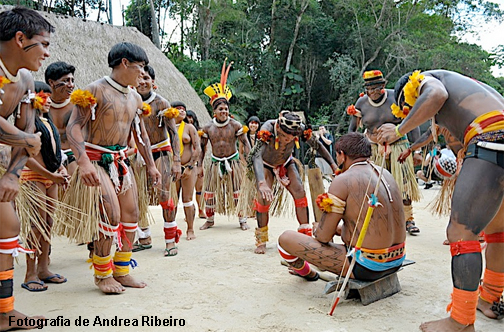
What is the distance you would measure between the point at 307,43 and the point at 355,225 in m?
19.2

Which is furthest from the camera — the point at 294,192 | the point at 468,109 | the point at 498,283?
the point at 294,192

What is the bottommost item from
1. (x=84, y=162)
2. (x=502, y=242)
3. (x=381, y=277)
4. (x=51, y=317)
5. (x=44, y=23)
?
(x=51, y=317)

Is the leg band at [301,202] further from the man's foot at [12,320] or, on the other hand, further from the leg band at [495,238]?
the man's foot at [12,320]

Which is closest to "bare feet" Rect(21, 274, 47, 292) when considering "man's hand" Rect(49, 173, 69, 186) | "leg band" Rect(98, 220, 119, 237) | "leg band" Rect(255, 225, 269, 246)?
"leg band" Rect(98, 220, 119, 237)

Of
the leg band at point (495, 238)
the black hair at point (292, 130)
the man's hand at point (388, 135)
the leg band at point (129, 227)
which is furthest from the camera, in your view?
the black hair at point (292, 130)

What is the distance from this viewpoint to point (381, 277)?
114 inches

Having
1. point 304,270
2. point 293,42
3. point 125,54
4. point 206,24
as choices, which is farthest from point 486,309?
point 206,24

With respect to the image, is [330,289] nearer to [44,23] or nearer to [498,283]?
[498,283]

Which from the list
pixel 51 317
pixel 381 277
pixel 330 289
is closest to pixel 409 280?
pixel 381 277

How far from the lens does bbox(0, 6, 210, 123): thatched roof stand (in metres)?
11.8

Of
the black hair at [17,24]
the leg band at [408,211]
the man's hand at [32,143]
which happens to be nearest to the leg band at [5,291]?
the man's hand at [32,143]

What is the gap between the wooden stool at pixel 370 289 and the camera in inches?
110

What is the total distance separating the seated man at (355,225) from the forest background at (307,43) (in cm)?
1519

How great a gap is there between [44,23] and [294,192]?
274 cm
